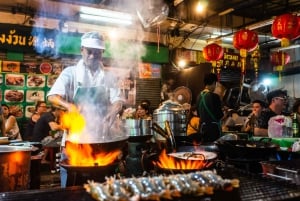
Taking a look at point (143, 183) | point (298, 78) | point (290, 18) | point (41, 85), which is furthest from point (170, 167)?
point (298, 78)

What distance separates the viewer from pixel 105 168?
107 inches

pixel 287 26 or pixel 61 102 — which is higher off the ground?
pixel 287 26

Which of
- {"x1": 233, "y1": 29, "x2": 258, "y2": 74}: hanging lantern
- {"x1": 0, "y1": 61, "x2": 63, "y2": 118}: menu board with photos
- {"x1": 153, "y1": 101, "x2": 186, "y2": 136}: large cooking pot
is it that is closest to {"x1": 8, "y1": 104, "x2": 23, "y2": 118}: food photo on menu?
{"x1": 0, "y1": 61, "x2": 63, "y2": 118}: menu board with photos

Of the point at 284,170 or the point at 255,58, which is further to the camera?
the point at 255,58

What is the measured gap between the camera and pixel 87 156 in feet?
9.27

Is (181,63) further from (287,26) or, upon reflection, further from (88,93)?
(88,93)

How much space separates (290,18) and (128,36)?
5345mm

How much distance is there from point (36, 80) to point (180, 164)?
7.70 metres

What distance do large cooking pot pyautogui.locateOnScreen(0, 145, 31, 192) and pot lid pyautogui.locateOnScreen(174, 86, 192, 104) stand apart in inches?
324

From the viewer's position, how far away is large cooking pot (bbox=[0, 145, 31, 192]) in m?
2.57

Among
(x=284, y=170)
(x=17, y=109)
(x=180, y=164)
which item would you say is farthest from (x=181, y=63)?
(x=284, y=170)

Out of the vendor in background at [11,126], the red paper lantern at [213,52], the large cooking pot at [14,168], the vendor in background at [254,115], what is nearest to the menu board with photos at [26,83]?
the vendor in background at [11,126]

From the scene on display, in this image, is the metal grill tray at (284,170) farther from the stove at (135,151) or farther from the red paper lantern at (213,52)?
the red paper lantern at (213,52)

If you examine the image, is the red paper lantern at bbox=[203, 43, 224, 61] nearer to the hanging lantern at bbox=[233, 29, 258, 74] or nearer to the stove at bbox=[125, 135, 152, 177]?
the hanging lantern at bbox=[233, 29, 258, 74]
